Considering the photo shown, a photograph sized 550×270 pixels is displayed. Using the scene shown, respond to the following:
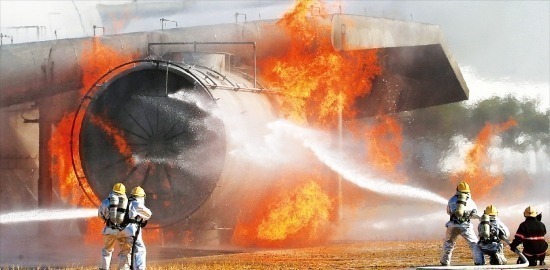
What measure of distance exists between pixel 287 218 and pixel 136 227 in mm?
7756

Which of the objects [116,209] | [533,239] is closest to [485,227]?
[533,239]

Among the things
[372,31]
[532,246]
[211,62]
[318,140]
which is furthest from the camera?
[372,31]

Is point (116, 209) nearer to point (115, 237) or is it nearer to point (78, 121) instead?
point (115, 237)

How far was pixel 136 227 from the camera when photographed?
650 inches

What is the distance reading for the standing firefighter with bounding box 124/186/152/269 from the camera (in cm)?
1639

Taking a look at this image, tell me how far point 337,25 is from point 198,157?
242 inches

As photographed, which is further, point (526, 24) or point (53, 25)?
point (53, 25)

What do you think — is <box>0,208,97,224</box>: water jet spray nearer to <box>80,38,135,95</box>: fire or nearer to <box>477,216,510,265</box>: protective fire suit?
<box>80,38,135,95</box>: fire

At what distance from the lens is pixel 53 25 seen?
3594 centimetres

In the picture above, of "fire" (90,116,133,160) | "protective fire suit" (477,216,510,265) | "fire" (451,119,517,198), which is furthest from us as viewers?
"fire" (451,119,517,198)

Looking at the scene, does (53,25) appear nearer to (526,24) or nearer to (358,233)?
(358,233)

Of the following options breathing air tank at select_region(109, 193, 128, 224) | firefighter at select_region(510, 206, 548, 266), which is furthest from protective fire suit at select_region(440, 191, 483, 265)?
breathing air tank at select_region(109, 193, 128, 224)

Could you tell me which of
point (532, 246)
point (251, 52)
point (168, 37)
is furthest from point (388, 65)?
point (532, 246)

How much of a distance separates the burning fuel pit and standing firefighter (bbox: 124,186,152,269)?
4835 millimetres
